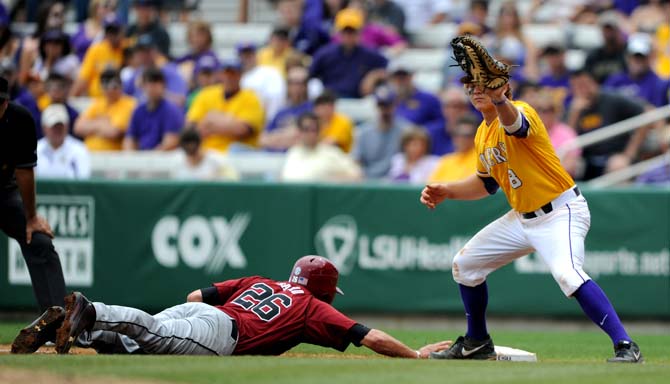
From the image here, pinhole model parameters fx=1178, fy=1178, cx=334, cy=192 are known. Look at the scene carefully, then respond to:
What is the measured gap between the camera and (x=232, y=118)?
45.2ft

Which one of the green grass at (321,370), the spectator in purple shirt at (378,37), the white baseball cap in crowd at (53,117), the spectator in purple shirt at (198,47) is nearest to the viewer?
the green grass at (321,370)

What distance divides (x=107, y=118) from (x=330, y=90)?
275cm

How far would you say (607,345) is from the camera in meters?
9.38

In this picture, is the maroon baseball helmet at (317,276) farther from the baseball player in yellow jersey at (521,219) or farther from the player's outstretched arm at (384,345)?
the baseball player in yellow jersey at (521,219)

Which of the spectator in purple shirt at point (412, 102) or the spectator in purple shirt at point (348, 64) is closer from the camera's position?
the spectator in purple shirt at point (412, 102)

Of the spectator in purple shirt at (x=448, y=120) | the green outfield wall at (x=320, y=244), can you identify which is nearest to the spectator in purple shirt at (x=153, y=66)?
the green outfield wall at (x=320, y=244)

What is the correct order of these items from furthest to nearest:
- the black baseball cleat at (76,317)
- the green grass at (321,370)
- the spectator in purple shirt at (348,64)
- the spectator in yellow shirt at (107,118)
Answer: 1. the spectator in purple shirt at (348,64)
2. the spectator in yellow shirt at (107,118)
3. the black baseball cleat at (76,317)
4. the green grass at (321,370)

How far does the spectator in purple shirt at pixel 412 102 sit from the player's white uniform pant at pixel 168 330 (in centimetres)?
730

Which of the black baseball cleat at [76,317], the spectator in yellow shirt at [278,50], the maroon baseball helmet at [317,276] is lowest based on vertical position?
the black baseball cleat at [76,317]

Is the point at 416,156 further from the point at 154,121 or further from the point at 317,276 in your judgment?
the point at 317,276

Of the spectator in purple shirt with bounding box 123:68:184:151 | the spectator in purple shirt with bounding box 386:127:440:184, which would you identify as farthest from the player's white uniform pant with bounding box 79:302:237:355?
the spectator in purple shirt with bounding box 123:68:184:151

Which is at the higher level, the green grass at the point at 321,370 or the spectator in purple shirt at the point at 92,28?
the spectator in purple shirt at the point at 92,28

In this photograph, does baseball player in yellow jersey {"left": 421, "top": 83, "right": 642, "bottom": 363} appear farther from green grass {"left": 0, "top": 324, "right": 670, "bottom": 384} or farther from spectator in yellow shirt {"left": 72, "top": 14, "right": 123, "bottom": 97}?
spectator in yellow shirt {"left": 72, "top": 14, "right": 123, "bottom": 97}

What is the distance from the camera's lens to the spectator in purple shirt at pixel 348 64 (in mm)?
14688
